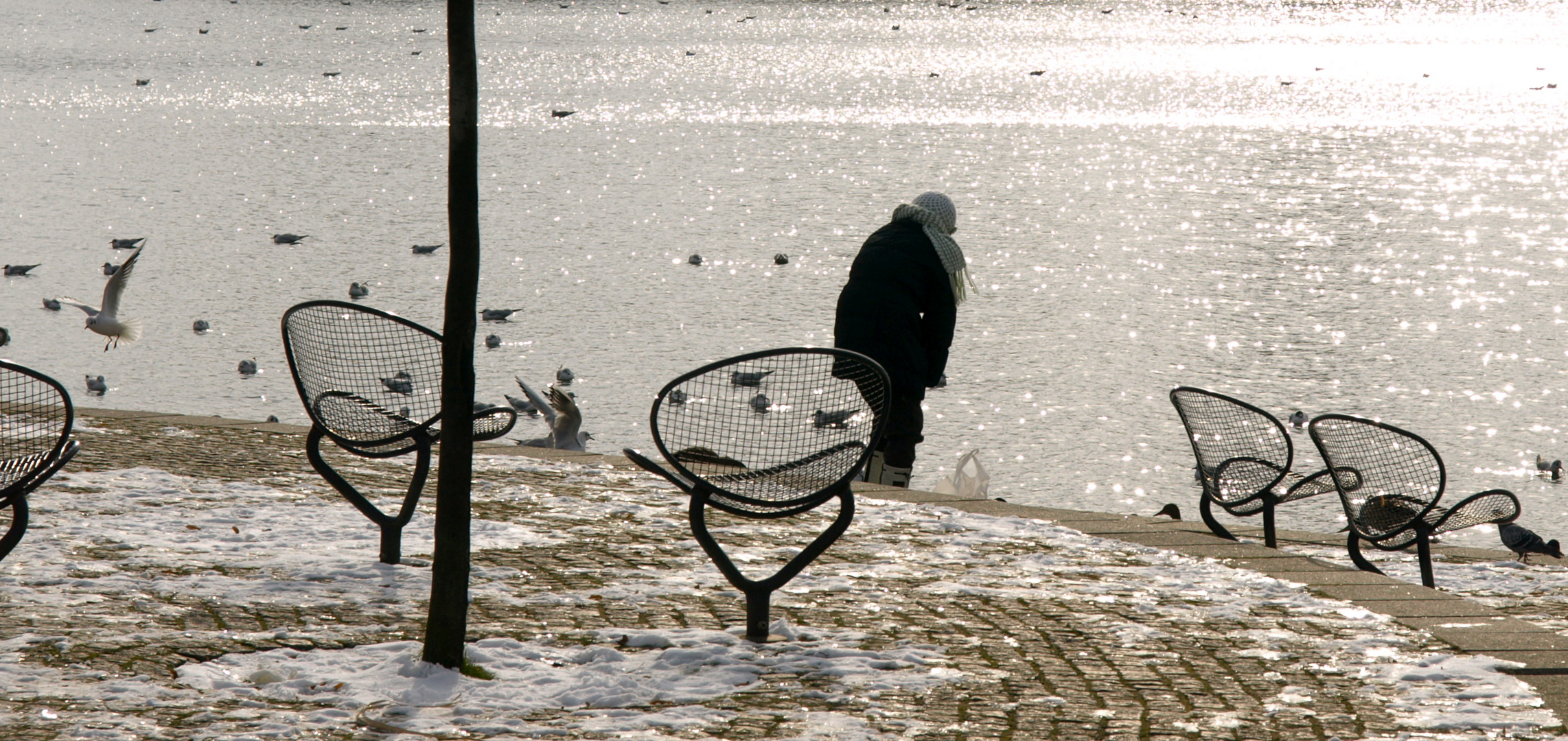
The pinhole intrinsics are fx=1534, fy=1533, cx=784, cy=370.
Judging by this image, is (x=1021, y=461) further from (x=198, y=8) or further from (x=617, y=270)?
(x=198, y=8)

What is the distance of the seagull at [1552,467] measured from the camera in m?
13.6

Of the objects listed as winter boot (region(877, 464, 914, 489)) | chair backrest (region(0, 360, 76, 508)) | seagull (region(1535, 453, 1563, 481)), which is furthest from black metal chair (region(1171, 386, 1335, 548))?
seagull (region(1535, 453, 1563, 481))

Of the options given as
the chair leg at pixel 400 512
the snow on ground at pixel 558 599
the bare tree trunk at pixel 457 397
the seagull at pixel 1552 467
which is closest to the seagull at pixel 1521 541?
the snow on ground at pixel 558 599

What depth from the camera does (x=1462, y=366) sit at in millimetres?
17703

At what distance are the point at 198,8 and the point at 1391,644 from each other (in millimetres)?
108447

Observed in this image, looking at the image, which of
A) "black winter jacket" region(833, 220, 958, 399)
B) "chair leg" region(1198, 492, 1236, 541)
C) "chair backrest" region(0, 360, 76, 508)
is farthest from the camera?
"black winter jacket" region(833, 220, 958, 399)

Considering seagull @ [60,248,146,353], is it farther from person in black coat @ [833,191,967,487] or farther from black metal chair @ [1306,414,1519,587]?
black metal chair @ [1306,414,1519,587]

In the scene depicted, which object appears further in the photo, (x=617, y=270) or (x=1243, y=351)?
(x=617, y=270)

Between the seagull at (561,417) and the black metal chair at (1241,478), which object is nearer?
the black metal chair at (1241,478)

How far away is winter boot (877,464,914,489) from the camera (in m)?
7.78

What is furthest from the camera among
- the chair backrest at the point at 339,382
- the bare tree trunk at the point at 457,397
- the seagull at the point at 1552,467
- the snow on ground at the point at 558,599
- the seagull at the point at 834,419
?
the seagull at the point at 1552,467

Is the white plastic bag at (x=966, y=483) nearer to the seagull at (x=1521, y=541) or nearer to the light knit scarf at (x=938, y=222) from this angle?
the light knit scarf at (x=938, y=222)

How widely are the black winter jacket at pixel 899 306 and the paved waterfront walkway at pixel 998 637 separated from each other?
144 centimetres

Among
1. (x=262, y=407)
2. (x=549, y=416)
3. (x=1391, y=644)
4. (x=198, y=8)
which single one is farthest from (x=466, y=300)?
(x=198, y=8)
